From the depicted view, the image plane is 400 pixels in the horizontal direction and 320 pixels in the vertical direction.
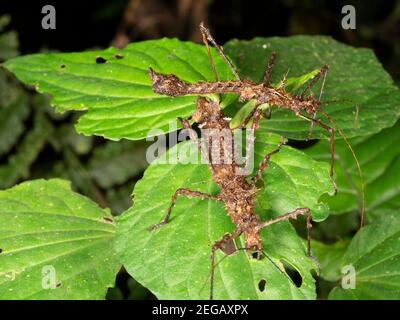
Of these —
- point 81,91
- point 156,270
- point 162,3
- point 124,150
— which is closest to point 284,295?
point 156,270

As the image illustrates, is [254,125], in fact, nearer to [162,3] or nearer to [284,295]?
[284,295]

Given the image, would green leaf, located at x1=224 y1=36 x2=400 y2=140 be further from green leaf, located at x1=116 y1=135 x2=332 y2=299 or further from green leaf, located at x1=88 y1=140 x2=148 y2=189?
green leaf, located at x1=88 y1=140 x2=148 y2=189

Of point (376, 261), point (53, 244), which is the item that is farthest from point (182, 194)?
point (376, 261)

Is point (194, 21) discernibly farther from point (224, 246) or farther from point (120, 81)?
point (224, 246)

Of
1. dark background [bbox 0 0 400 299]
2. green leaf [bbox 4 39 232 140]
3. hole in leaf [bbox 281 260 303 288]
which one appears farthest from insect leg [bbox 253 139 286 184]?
dark background [bbox 0 0 400 299]

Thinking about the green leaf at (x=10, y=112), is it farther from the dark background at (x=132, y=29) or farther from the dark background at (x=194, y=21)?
the dark background at (x=194, y=21)
